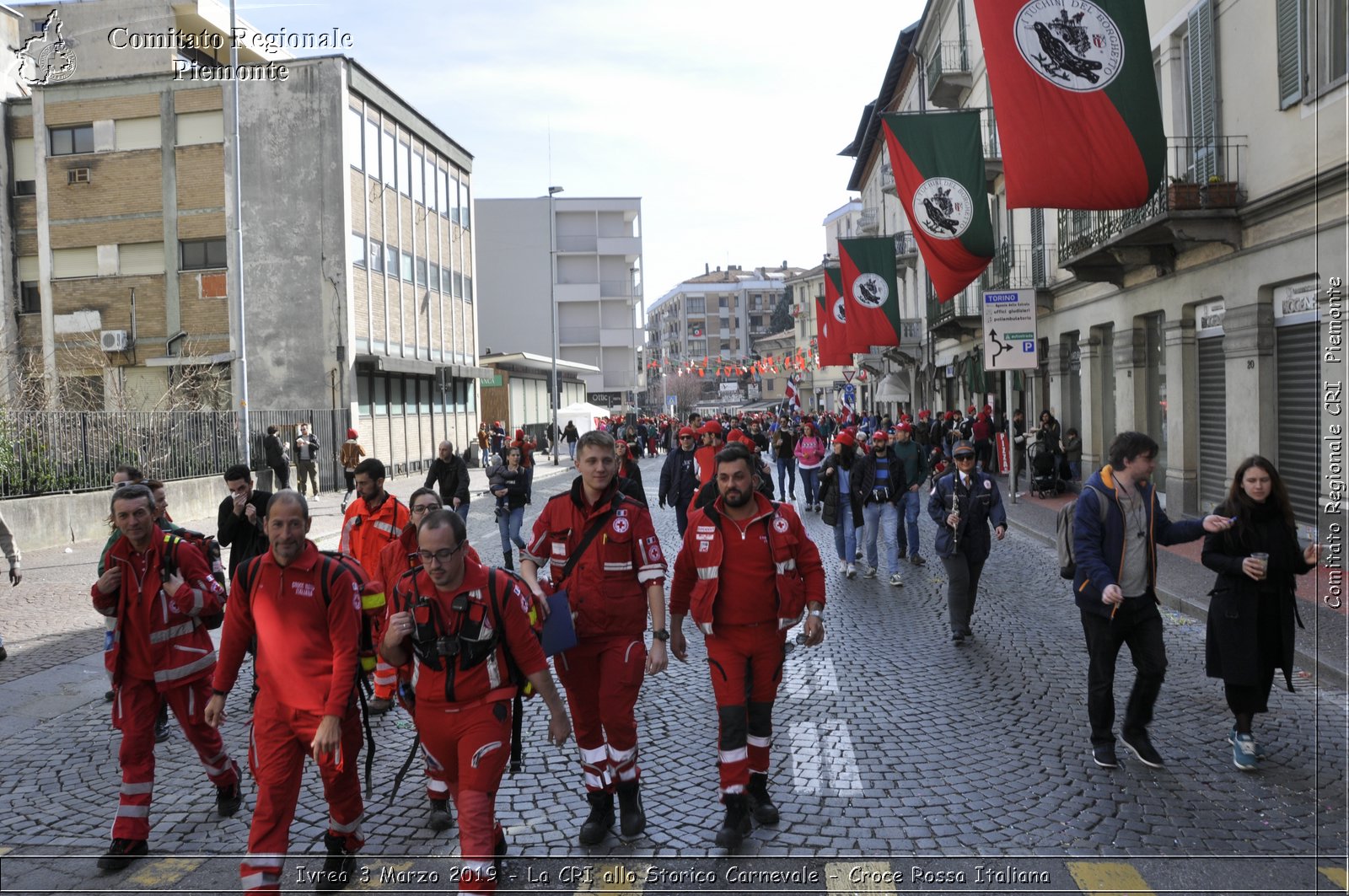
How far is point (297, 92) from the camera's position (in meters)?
30.1

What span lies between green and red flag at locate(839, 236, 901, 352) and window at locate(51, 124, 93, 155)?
22461 millimetres

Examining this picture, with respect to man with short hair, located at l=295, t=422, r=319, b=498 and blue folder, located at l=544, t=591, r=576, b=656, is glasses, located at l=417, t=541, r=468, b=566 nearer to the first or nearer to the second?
blue folder, located at l=544, t=591, r=576, b=656

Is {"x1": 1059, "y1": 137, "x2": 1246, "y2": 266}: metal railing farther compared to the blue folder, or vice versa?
{"x1": 1059, "y1": 137, "x2": 1246, "y2": 266}: metal railing

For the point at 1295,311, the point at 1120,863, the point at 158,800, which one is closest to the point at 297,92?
the point at 1295,311

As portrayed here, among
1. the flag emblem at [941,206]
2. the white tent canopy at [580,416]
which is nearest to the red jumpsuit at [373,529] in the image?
the flag emblem at [941,206]

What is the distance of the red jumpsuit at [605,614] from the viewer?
195 inches

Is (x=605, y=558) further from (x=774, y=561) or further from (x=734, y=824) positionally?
(x=734, y=824)

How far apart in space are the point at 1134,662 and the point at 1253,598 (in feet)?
2.32

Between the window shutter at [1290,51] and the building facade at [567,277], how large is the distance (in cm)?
5917

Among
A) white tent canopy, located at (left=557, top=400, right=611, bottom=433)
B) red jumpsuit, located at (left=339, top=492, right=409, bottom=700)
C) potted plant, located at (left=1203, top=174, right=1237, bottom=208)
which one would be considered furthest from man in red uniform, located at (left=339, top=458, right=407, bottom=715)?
white tent canopy, located at (left=557, top=400, right=611, bottom=433)

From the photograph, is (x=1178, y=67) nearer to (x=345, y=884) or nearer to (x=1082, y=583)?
(x=1082, y=583)

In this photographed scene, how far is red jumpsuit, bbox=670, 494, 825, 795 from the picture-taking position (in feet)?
16.4

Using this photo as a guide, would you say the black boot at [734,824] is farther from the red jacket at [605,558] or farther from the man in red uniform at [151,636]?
the man in red uniform at [151,636]

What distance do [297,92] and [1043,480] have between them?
2293 centimetres
